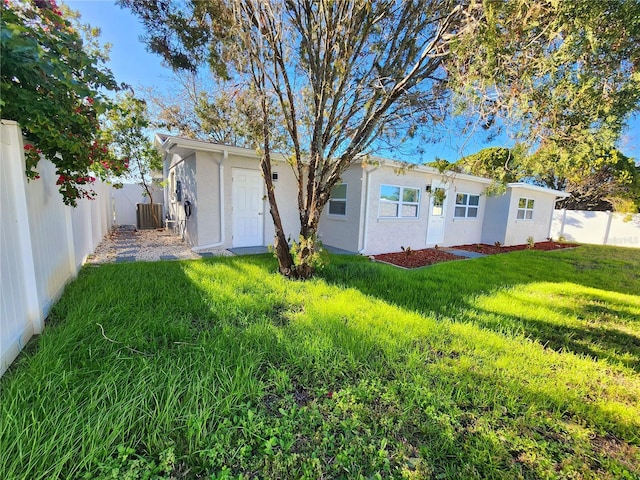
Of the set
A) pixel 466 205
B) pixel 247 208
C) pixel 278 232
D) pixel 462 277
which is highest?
pixel 466 205

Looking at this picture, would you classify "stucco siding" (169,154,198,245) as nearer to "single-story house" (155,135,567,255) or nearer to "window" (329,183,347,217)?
"single-story house" (155,135,567,255)

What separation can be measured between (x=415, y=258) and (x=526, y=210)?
8.34m

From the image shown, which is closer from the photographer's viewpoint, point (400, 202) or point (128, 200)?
point (400, 202)

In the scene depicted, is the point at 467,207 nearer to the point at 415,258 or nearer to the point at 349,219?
the point at 415,258

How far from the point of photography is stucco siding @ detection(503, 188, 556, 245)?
11.7 meters

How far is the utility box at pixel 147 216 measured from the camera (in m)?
11.7

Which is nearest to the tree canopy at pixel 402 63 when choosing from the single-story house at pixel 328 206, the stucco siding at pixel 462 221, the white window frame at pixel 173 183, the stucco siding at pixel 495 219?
the single-story house at pixel 328 206

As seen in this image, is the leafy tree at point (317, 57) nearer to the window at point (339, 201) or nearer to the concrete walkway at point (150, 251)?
the concrete walkway at point (150, 251)

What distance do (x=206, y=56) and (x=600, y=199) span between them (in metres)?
23.4

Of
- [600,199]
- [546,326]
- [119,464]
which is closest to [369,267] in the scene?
[546,326]

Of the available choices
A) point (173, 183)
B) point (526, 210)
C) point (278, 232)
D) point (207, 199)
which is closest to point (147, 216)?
point (173, 183)

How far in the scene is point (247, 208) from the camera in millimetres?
8055

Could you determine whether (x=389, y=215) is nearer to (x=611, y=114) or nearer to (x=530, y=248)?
(x=611, y=114)

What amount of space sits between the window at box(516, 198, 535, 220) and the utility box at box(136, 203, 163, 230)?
1588 centimetres
